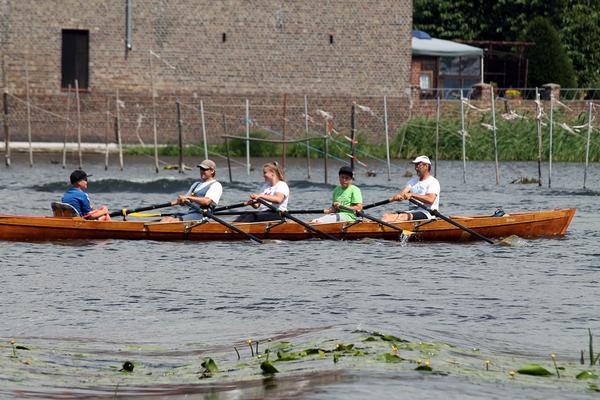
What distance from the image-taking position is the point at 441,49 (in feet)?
161

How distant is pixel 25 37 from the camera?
41875mm

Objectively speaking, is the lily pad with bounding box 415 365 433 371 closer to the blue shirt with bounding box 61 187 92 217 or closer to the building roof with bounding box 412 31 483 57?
the blue shirt with bounding box 61 187 92 217

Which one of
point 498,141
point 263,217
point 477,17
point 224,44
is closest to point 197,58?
point 224,44

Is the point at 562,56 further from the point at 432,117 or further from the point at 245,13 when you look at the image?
the point at 245,13

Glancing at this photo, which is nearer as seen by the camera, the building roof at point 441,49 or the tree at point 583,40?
the building roof at point 441,49

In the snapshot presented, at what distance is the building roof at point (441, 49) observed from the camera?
160ft

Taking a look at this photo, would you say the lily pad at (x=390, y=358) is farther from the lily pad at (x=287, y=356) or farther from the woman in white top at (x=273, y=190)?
the woman in white top at (x=273, y=190)

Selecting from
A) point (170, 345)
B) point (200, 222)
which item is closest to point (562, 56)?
point (200, 222)

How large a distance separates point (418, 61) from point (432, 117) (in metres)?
7.79

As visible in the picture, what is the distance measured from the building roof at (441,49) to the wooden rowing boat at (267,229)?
2717 cm

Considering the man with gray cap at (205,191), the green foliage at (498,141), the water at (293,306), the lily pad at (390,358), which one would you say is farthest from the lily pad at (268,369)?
the green foliage at (498,141)

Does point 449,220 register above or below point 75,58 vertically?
below

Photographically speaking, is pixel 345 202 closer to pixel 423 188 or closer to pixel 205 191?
pixel 423 188

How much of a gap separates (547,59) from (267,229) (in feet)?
97.3
